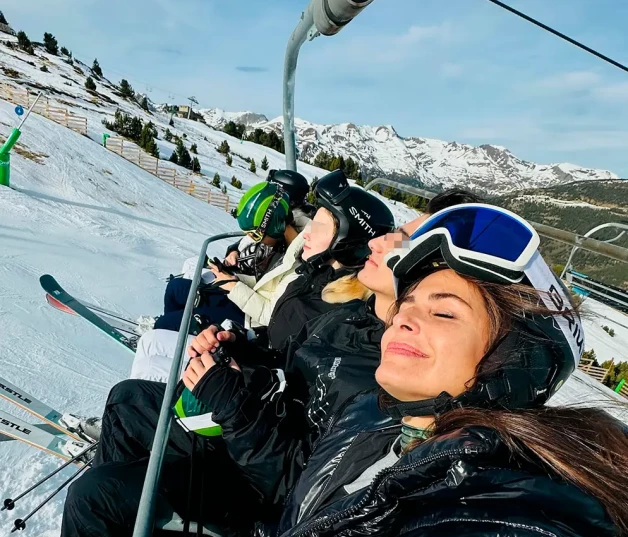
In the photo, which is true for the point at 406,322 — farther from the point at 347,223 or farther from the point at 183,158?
the point at 183,158

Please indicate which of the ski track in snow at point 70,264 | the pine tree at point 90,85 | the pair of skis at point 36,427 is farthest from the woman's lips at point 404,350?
the pine tree at point 90,85

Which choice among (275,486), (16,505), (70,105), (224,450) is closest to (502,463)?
(275,486)

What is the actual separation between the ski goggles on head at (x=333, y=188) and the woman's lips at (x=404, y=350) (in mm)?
1687

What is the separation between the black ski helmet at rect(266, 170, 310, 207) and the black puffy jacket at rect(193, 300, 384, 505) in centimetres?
178

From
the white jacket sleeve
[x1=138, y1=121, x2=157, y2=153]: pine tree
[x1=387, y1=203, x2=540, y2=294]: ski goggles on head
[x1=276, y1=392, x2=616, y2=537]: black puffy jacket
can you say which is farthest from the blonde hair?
[x1=138, y1=121, x2=157, y2=153]: pine tree

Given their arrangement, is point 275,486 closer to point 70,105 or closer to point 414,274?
point 414,274

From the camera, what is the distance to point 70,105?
2389 centimetres

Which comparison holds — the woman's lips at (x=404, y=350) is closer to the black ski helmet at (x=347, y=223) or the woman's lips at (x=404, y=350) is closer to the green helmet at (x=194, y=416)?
the green helmet at (x=194, y=416)

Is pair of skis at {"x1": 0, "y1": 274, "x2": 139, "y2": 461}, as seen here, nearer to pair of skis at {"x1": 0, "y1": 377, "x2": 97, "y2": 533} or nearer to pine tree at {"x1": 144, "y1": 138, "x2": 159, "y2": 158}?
pair of skis at {"x1": 0, "y1": 377, "x2": 97, "y2": 533}

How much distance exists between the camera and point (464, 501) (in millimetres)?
849

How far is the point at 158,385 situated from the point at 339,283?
41.4 inches

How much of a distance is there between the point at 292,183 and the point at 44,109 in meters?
20.7

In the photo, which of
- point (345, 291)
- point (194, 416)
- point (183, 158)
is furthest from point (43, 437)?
point (183, 158)

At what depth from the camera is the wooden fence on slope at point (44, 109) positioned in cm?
1870
